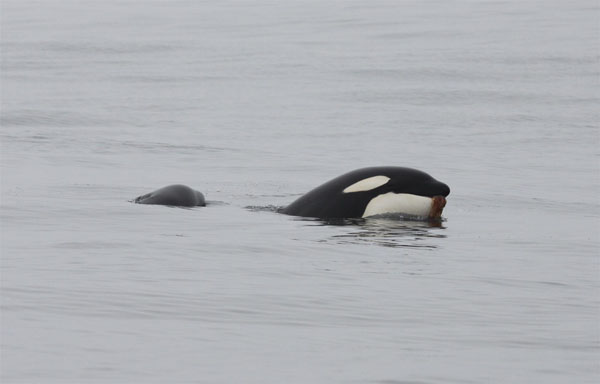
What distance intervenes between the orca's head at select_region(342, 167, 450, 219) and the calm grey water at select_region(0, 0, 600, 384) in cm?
45

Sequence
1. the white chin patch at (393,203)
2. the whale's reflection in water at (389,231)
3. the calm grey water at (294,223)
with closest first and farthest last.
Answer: the calm grey water at (294,223), the whale's reflection in water at (389,231), the white chin patch at (393,203)

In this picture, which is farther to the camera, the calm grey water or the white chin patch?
Answer: the white chin patch

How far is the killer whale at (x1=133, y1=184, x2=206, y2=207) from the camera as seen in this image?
17469 mm

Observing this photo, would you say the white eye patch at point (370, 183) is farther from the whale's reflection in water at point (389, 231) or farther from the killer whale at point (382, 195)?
the whale's reflection in water at point (389, 231)

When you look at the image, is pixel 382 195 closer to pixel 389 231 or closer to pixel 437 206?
pixel 437 206

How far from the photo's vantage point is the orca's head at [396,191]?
637 inches

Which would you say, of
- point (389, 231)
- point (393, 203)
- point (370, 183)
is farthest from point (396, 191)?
point (389, 231)

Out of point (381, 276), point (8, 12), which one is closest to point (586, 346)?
point (381, 276)

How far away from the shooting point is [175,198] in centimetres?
1747

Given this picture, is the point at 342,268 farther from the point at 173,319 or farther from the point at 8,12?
the point at 8,12

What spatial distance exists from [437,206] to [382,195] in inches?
26.9

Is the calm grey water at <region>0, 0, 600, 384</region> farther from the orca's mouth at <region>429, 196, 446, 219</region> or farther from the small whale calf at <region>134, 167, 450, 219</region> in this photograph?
the small whale calf at <region>134, 167, 450, 219</region>

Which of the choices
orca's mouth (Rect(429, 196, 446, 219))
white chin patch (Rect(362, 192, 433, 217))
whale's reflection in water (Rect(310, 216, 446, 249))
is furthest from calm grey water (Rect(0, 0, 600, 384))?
white chin patch (Rect(362, 192, 433, 217))

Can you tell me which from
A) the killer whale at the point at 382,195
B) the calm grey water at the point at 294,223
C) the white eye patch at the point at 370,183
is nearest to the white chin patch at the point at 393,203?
the killer whale at the point at 382,195
